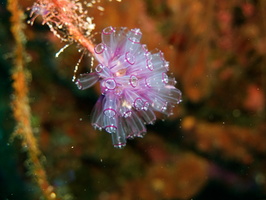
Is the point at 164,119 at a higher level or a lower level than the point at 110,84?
higher

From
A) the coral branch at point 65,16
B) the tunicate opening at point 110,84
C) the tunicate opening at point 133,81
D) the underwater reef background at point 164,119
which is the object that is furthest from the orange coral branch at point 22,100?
the tunicate opening at point 133,81

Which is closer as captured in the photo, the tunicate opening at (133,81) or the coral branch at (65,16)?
the tunicate opening at (133,81)

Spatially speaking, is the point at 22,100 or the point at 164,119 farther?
the point at 164,119

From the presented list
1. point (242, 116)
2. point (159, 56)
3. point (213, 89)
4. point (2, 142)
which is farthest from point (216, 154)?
point (2, 142)

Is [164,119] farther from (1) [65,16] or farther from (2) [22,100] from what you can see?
(1) [65,16]

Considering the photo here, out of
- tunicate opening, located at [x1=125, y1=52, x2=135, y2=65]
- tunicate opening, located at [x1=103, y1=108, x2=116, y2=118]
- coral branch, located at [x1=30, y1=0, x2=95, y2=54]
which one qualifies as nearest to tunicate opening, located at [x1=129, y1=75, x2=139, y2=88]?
tunicate opening, located at [x1=125, y1=52, x2=135, y2=65]

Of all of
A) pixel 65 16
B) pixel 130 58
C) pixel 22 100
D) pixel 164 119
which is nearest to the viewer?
pixel 130 58

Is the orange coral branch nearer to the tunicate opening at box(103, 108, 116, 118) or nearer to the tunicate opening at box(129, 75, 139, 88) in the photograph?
the tunicate opening at box(103, 108, 116, 118)

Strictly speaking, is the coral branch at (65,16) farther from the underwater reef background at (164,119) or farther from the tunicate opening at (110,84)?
the underwater reef background at (164,119)

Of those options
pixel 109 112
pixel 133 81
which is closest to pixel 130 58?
pixel 133 81

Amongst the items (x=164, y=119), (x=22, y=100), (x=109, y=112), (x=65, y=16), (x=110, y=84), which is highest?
(x=22, y=100)
